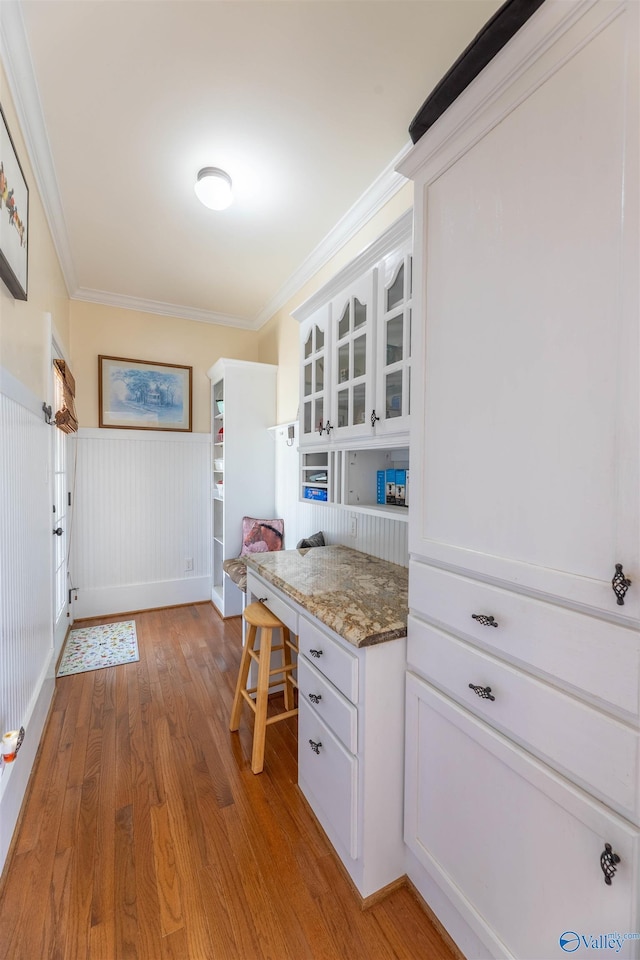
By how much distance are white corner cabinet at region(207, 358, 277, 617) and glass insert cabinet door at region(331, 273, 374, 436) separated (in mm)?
1652

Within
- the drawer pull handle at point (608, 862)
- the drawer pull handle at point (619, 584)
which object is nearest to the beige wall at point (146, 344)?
the drawer pull handle at point (619, 584)

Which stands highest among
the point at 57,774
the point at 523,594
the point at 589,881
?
the point at 523,594

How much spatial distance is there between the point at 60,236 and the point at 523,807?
11.4 ft

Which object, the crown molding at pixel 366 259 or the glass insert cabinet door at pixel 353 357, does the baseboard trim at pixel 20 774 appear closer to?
the glass insert cabinet door at pixel 353 357

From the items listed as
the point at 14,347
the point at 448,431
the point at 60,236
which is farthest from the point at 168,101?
the point at 448,431

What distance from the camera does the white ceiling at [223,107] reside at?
127 cm

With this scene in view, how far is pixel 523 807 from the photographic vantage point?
0.87 meters

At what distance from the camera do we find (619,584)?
0.68m

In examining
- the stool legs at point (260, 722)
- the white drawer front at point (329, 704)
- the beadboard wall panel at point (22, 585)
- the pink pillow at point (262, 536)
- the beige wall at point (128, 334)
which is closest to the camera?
the white drawer front at point (329, 704)

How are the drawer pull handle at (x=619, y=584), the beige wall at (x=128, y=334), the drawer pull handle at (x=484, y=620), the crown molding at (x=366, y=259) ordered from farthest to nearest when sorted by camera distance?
the beige wall at (x=128, y=334) → the crown molding at (x=366, y=259) → the drawer pull handle at (x=484, y=620) → the drawer pull handle at (x=619, y=584)

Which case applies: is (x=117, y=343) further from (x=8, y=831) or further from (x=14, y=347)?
(x=8, y=831)

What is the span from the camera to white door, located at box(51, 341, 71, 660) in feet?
8.59

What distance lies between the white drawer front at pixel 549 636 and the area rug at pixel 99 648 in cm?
251

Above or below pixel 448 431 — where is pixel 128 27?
above
